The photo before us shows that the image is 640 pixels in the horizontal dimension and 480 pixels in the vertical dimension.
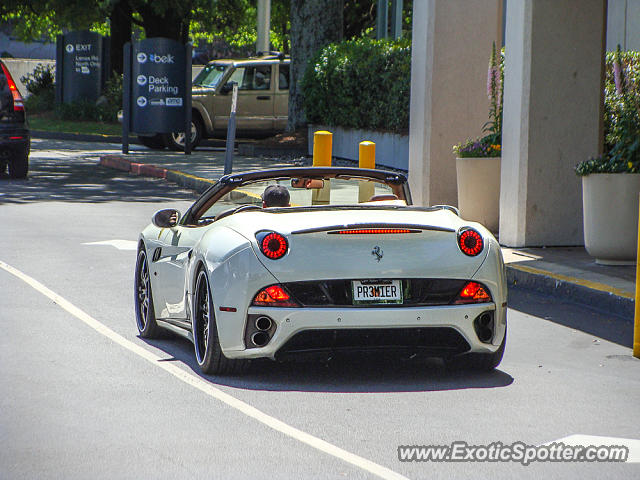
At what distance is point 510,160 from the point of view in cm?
1333

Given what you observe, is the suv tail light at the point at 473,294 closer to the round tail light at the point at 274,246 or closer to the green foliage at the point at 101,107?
the round tail light at the point at 274,246

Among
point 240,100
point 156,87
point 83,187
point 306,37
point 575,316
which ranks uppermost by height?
point 306,37

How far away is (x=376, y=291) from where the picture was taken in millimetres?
6887

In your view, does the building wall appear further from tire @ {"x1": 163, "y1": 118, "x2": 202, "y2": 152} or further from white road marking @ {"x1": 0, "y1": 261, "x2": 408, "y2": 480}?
white road marking @ {"x1": 0, "y1": 261, "x2": 408, "y2": 480}

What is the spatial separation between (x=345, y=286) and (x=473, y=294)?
2.32ft

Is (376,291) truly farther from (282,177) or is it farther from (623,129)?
(623,129)

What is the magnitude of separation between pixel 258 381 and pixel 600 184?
17.6ft

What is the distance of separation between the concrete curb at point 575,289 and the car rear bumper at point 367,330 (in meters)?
2.92

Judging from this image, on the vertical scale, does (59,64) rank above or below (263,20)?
below

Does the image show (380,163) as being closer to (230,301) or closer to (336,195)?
(336,195)

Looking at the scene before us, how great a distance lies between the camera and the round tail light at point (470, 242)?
705 centimetres

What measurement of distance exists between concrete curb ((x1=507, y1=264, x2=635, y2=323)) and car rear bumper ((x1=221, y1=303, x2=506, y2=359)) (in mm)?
2923

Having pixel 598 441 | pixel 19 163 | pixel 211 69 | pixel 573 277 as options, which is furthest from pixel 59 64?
pixel 598 441

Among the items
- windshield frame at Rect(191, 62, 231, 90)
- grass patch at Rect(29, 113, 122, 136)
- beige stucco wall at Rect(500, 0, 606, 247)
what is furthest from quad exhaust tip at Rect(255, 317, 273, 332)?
grass patch at Rect(29, 113, 122, 136)
